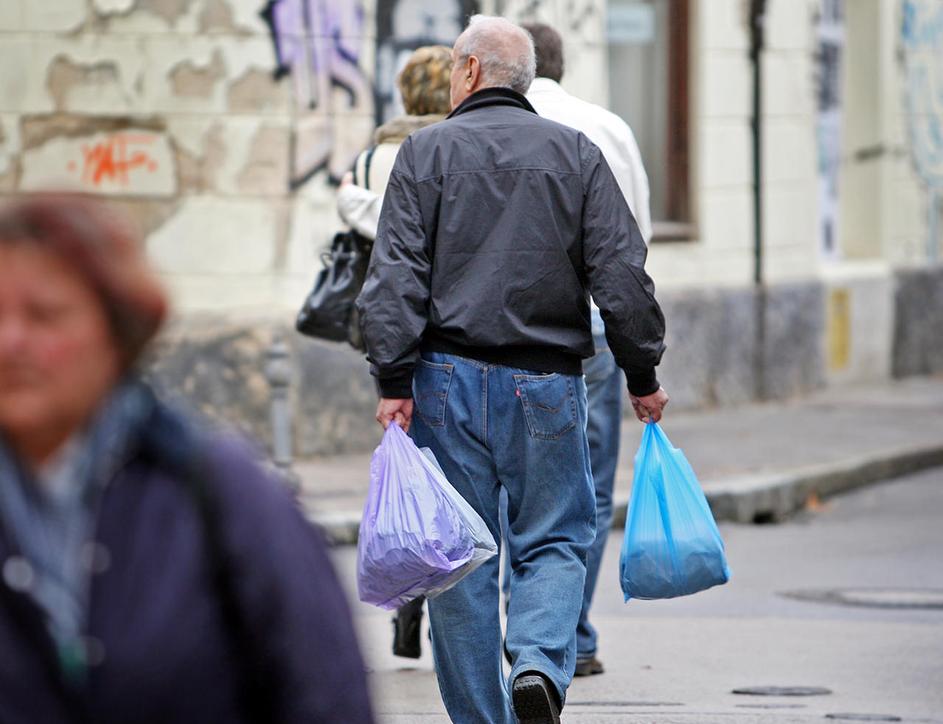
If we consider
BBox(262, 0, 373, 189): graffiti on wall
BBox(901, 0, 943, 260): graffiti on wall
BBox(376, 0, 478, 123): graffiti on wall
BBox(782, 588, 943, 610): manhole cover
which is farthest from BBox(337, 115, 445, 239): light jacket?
BBox(901, 0, 943, 260): graffiti on wall

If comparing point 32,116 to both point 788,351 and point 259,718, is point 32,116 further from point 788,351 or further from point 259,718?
point 259,718

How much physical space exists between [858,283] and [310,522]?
13.2m

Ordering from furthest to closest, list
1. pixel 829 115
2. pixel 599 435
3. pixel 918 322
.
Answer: pixel 918 322, pixel 829 115, pixel 599 435

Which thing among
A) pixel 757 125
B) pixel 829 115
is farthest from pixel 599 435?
pixel 829 115

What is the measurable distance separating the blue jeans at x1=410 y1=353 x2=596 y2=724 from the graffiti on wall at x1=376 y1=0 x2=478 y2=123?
6355 millimetres

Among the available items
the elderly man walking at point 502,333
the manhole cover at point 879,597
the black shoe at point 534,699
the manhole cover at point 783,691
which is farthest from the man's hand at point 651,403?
the manhole cover at point 879,597

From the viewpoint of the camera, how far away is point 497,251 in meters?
4.71

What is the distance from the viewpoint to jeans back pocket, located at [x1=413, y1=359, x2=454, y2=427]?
4727 millimetres

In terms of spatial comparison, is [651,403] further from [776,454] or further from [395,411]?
[776,454]

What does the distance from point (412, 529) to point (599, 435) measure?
138cm

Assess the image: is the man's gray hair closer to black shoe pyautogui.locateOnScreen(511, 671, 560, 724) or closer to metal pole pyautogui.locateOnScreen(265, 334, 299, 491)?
black shoe pyautogui.locateOnScreen(511, 671, 560, 724)

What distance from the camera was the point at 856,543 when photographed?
355 inches

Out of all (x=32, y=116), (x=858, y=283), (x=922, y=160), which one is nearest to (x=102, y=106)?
(x=32, y=116)

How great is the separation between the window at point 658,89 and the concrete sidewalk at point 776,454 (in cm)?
148
